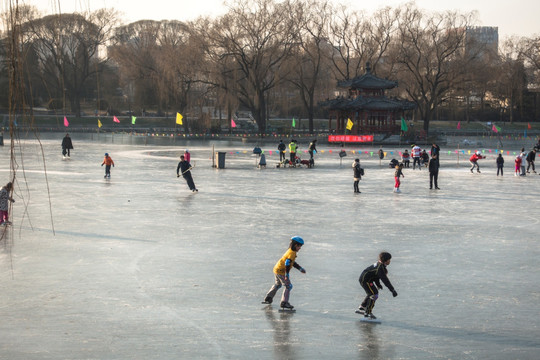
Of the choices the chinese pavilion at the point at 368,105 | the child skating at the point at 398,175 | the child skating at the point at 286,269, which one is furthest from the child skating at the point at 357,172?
the chinese pavilion at the point at 368,105

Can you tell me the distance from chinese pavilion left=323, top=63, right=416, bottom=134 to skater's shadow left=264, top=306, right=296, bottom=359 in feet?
180

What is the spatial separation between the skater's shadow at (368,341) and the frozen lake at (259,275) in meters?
0.02

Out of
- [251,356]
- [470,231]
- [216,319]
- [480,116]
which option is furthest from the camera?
[480,116]

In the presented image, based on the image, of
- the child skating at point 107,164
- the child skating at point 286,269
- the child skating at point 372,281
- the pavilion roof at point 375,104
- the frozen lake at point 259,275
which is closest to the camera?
the frozen lake at point 259,275

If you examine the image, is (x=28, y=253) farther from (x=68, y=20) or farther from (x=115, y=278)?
(x=68, y=20)

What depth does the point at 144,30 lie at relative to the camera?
92.2 metres

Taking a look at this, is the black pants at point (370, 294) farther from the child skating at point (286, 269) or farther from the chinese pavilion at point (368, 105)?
the chinese pavilion at point (368, 105)

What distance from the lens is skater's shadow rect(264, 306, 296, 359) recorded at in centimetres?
729

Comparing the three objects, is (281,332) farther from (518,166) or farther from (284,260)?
(518,166)

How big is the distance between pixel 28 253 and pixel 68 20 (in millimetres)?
66791

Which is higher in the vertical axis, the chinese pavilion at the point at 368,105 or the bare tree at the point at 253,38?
the bare tree at the point at 253,38

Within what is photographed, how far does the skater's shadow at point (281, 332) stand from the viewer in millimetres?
7293

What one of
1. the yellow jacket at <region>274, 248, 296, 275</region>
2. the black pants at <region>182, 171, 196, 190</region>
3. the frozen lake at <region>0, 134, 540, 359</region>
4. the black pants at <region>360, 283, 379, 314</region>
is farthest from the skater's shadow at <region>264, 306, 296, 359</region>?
the black pants at <region>182, 171, 196, 190</region>

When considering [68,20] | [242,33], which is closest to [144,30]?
[68,20]
